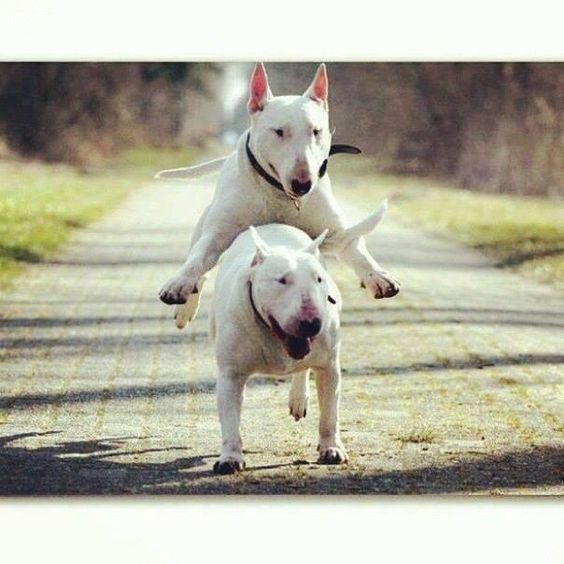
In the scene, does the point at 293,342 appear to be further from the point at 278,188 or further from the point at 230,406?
the point at 278,188

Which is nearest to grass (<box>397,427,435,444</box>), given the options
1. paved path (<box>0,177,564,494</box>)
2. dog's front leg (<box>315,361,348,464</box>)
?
paved path (<box>0,177,564,494</box>)

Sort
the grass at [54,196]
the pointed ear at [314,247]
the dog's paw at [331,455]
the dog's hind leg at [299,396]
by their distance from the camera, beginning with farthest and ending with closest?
the grass at [54,196] < the dog's hind leg at [299,396] < the dog's paw at [331,455] < the pointed ear at [314,247]

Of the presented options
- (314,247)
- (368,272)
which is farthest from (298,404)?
(314,247)

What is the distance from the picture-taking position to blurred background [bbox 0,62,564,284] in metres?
5.64

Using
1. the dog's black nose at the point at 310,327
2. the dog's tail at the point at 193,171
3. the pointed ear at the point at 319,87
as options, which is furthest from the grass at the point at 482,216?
the dog's black nose at the point at 310,327

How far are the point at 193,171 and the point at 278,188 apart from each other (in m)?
0.43

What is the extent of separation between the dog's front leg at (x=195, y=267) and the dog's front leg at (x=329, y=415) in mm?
333

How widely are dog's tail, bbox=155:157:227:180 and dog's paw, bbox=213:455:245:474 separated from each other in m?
0.73

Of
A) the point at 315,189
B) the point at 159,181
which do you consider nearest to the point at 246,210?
the point at 315,189

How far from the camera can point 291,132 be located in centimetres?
520

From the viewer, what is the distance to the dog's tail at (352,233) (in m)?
5.34

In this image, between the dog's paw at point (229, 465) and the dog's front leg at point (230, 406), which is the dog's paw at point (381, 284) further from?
the dog's paw at point (229, 465)

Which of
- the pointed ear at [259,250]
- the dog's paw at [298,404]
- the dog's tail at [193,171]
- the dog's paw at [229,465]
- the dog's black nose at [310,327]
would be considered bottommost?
the dog's paw at [229,465]

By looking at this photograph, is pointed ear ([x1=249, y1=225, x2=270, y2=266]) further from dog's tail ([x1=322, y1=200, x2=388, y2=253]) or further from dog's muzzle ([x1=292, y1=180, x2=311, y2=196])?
dog's tail ([x1=322, y1=200, x2=388, y2=253])
